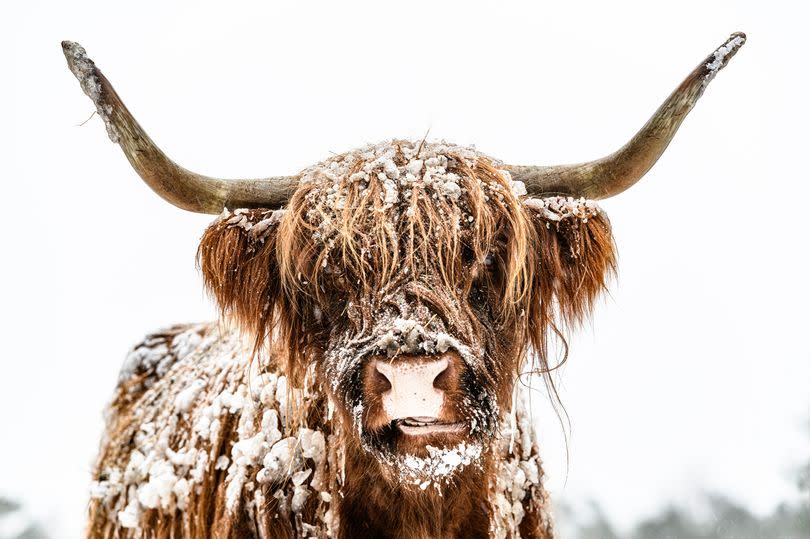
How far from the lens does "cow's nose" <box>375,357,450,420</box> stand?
69.1 inches

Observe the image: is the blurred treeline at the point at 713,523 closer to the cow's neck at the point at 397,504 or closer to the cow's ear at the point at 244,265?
the cow's neck at the point at 397,504

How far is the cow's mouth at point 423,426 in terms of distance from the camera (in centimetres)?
186

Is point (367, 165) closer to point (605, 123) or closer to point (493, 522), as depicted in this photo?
point (493, 522)

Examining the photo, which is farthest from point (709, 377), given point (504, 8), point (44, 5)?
point (44, 5)

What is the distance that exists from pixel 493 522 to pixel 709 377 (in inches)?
253

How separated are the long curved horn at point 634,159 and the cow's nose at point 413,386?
0.81 m

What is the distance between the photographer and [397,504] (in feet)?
7.27

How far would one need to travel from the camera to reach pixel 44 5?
75.3m

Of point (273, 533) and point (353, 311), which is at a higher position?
point (353, 311)

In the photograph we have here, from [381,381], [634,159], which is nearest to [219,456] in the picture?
[381,381]

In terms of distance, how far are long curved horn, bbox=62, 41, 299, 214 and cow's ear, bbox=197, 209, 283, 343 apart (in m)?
0.05

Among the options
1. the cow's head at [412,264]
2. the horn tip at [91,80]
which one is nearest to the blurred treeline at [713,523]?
the cow's head at [412,264]

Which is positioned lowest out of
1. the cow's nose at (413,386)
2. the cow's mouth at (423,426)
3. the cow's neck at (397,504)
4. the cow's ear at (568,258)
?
the cow's neck at (397,504)

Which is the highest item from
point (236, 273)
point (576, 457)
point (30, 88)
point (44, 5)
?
point (44, 5)
